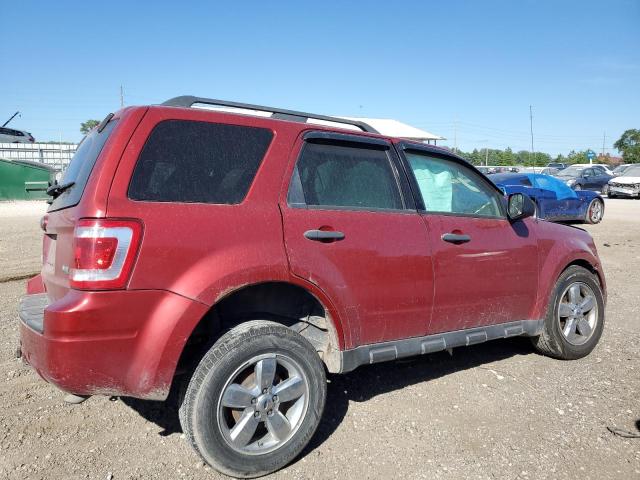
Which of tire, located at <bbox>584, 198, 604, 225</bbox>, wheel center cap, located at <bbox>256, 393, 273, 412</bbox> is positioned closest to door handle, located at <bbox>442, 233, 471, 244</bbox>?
wheel center cap, located at <bbox>256, 393, 273, 412</bbox>

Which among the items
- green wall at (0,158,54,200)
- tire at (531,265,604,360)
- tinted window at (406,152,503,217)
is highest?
green wall at (0,158,54,200)

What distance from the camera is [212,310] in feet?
9.70

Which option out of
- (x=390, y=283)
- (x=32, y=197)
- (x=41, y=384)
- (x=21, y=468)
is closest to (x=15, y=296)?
(x=41, y=384)

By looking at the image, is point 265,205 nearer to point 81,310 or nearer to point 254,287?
point 254,287

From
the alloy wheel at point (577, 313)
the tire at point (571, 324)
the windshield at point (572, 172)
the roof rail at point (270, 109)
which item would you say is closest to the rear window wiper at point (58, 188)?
the roof rail at point (270, 109)

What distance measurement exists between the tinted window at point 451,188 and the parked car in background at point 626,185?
22873mm

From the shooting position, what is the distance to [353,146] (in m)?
3.50

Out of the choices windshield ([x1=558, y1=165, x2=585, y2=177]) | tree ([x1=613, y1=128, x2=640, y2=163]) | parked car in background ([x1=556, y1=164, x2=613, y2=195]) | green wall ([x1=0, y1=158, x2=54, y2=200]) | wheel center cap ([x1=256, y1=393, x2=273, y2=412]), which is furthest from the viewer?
tree ([x1=613, y1=128, x2=640, y2=163])

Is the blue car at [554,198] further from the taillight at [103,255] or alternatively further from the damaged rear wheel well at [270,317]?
the taillight at [103,255]

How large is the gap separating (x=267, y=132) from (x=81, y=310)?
→ 1388mm

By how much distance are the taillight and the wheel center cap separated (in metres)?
0.92

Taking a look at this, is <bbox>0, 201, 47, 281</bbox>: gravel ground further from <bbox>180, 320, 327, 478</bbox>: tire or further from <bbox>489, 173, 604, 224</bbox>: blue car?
<bbox>489, 173, 604, 224</bbox>: blue car

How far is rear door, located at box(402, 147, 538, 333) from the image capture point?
363 centimetres

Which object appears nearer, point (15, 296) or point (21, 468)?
point (21, 468)
